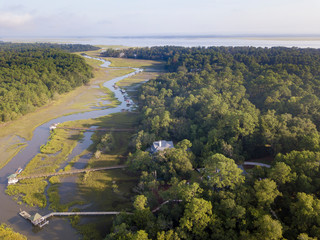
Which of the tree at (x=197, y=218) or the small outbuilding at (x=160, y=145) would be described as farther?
the small outbuilding at (x=160, y=145)

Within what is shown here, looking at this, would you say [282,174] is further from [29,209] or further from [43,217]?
[29,209]

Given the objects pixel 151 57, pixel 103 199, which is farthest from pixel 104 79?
pixel 103 199

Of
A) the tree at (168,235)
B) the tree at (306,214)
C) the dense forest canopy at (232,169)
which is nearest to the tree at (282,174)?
the dense forest canopy at (232,169)

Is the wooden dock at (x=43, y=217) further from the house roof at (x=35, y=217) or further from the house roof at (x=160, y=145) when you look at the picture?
the house roof at (x=160, y=145)

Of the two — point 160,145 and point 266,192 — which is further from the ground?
point 266,192

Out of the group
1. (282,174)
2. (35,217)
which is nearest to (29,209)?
(35,217)

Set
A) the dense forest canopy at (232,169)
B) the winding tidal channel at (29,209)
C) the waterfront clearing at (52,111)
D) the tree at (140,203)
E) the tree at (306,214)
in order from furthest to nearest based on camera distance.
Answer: the waterfront clearing at (52,111) → the winding tidal channel at (29,209) → the tree at (140,203) → the dense forest canopy at (232,169) → the tree at (306,214)

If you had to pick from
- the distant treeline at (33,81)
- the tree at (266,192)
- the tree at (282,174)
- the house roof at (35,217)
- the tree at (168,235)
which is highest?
the distant treeline at (33,81)

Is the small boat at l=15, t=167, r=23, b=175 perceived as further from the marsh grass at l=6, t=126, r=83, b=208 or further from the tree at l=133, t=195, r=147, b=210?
the tree at l=133, t=195, r=147, b=210

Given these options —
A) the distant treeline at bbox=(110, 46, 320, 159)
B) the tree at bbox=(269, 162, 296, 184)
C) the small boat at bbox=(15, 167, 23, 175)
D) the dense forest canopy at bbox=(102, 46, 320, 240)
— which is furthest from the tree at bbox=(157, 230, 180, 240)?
the small boat at bbox=(15, 167, 23, 175)
